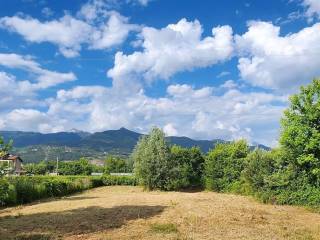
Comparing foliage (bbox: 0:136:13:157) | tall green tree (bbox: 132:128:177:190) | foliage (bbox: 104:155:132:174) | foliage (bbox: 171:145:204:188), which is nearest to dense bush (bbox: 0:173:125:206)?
tall green tree (bbox: 132:128:177:190)

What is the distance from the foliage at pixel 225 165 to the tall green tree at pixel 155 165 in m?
4.81

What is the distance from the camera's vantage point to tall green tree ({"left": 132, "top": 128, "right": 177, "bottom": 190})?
174 ft

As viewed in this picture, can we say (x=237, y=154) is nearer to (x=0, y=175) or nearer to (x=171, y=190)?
(x=171, y=190)

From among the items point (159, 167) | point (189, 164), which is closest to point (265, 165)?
point (159, 167)

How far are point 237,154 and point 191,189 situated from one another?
10.1 meters

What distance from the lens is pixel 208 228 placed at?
2012 cm

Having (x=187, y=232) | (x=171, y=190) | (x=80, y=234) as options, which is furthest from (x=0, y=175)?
(x=171, y=190)

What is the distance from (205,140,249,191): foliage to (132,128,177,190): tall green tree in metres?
4.81

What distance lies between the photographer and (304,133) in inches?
1287

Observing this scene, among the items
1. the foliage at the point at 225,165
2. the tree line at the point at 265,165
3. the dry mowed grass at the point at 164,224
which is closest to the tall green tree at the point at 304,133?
the tree line at the point at 265,165

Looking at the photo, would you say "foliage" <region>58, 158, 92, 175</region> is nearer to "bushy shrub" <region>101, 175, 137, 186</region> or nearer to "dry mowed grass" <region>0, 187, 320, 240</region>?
"bushy shrub" <region>101, 175, 137, 186</region>

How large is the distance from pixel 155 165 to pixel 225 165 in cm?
862

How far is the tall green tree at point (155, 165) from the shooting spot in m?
52.9

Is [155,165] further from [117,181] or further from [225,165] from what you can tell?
[117,181]
